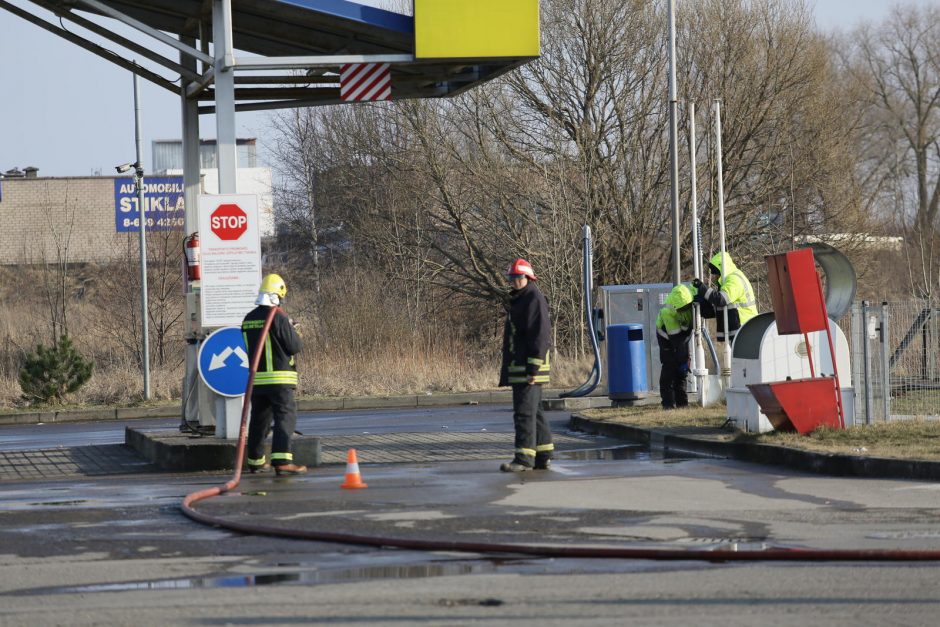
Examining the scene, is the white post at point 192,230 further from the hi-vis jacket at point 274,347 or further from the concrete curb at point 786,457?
the concrete curb at point 786,457

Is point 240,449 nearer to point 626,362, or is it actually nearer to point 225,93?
point 225,93

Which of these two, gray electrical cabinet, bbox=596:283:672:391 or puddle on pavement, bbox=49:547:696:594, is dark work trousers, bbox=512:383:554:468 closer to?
puddle on pavement, bbox=49:547:696:594

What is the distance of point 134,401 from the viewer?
27.2 meters

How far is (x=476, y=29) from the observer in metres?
14.4

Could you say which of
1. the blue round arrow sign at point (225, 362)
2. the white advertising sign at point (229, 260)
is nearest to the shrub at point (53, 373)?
the white advertising sign at point (229, 260)

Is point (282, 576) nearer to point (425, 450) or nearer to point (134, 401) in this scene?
point (425, 450)

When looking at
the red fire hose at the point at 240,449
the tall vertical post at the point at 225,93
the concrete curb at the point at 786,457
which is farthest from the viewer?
the tall vertical post at the point at 225,93

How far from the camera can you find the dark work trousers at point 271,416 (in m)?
12.8

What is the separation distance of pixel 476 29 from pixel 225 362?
14.5ft

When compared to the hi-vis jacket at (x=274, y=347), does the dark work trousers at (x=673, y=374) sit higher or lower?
lower

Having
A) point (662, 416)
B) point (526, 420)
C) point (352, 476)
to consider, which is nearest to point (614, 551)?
point (352, 476)

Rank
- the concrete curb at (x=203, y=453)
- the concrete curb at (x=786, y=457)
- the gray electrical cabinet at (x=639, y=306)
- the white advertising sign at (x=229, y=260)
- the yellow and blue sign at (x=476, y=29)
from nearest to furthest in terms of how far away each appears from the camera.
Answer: the concrete curb at (x=786, y=457), the concrete curb at (x=203, y=453), the white advertising sign at (x=229, y=260), the yellow and blue sign at (x=476, y=29), the gray electrical cabinet at (x=639, y=306)

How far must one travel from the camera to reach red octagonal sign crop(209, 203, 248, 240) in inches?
547

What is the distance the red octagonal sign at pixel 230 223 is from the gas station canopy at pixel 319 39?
152 centimetres
